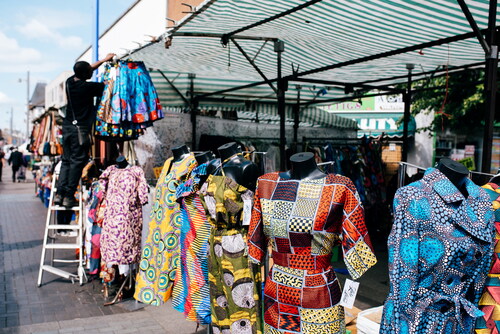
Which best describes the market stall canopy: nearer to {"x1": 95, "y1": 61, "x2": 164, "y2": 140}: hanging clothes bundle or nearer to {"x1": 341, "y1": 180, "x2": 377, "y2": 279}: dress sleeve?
{"x1": 95, "y1": 61, "x2": 164, "y2": 140}: hanging clothes bundle

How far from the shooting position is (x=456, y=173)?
1988 mm

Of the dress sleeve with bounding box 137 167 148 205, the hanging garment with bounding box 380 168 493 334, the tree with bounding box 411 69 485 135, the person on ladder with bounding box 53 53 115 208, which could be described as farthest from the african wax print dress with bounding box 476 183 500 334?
the tree with bounding box 411 69 485 135

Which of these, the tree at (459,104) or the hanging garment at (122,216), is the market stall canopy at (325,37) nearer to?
the hanging garment at (122,216)

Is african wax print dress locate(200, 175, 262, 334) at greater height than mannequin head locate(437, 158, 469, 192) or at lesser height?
lesser

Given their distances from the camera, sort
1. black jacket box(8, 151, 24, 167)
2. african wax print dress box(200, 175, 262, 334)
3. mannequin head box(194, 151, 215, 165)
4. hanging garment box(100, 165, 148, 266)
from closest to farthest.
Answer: african wax print dress box(200, 175, 262, 334)
mannequin head box(194, 151, 215, 165)
hanging garment box(100, 165, 148, 266)
black jacket box(8, 151, 24, 167)

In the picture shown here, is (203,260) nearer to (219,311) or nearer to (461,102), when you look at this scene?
(219,311)

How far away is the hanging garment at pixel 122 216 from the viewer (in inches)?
178

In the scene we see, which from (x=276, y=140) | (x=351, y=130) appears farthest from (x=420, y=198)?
(x=351, y=130)

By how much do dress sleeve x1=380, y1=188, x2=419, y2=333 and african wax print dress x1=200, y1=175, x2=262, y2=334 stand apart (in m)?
0.94

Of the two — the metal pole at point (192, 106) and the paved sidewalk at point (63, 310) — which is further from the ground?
the metal pole at point (192, 106)

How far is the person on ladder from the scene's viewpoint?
478 cm

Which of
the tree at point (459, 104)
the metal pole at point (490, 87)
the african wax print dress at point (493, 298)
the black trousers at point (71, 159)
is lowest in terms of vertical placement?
the african wax print dress at point (493, 298)

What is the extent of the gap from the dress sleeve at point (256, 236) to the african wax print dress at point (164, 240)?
1232 mm

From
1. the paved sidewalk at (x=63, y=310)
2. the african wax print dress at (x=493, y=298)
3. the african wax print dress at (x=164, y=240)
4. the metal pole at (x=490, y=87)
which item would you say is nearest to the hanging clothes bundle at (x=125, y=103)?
the african wax print dress at (x=164, y=240)
